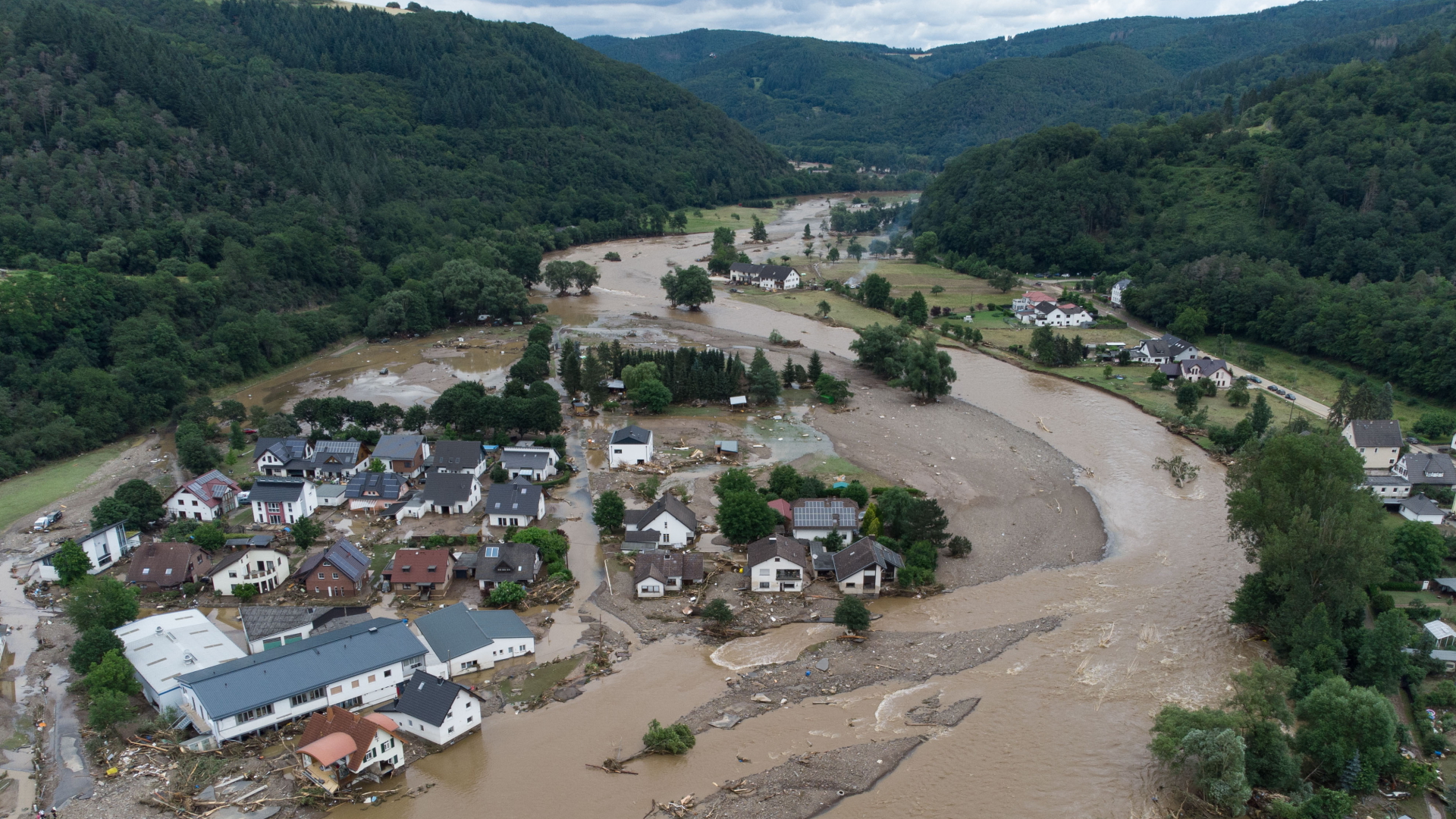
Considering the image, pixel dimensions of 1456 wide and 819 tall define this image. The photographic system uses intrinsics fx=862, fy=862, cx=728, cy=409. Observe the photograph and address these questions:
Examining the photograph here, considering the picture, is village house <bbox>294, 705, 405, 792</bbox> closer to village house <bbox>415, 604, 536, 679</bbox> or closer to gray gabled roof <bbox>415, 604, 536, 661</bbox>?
village house <bbox>415, 604, 536, 679</bbox>

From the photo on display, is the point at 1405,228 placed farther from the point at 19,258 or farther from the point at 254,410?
the point at 19,258

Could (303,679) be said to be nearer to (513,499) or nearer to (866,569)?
(513,499)

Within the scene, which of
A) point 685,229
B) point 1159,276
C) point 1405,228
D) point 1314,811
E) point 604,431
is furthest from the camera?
point 685,229

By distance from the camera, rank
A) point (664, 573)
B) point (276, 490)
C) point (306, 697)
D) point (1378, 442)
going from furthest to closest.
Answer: point (1378, 442)
point (276, 490)
point (664, 573)
point (306, 697)

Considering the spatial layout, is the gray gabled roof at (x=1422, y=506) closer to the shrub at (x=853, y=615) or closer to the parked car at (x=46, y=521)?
the shrub at (x=853, y=615)

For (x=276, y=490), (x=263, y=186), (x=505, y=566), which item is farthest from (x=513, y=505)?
(x=263, y=186)

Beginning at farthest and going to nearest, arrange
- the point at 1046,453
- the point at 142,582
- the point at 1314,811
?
1. the point at 1046,453
2. the point at 142,582
3. the point at 1314,811

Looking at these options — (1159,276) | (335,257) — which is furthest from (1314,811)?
(335,257)
